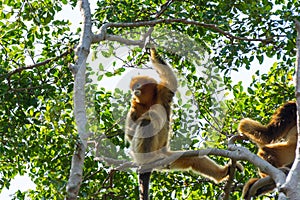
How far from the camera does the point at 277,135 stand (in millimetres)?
6828

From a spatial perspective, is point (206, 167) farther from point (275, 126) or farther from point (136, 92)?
point (136, 92)

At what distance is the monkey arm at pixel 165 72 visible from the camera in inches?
246

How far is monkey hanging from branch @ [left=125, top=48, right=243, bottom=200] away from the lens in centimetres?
641

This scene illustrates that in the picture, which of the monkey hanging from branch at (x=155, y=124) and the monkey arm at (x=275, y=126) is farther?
the monkey arm at (x=275, y=126)

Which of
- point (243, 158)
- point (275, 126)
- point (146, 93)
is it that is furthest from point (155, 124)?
point (243, 158)

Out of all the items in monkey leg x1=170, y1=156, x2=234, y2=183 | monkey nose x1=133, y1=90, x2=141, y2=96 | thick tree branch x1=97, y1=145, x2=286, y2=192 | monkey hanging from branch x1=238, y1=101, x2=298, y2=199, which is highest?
monkey nose x1=133, y1=90, x2=141, y2=96

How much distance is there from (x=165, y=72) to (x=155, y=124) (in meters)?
0.59

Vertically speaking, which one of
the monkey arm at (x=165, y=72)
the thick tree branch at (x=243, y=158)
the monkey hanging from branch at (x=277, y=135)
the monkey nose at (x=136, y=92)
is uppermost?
the monkey arm at (x=165, y=72)

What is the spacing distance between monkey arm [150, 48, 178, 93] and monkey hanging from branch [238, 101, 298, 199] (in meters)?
0.89

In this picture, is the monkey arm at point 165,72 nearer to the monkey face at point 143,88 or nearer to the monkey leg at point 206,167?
the monkey face at point 143,88

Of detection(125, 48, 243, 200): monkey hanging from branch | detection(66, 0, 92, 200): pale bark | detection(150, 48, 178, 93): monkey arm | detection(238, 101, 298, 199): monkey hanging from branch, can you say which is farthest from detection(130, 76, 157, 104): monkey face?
detection(66, 0, 92, 200): pale bark

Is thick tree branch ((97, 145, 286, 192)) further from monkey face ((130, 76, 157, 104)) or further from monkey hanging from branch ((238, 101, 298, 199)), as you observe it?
monkey hanging from branch ((238, 101, 298, 199))

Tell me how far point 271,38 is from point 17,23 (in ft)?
9.47

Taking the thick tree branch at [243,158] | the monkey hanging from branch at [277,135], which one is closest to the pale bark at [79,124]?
the thick tree branch at [243,158]
